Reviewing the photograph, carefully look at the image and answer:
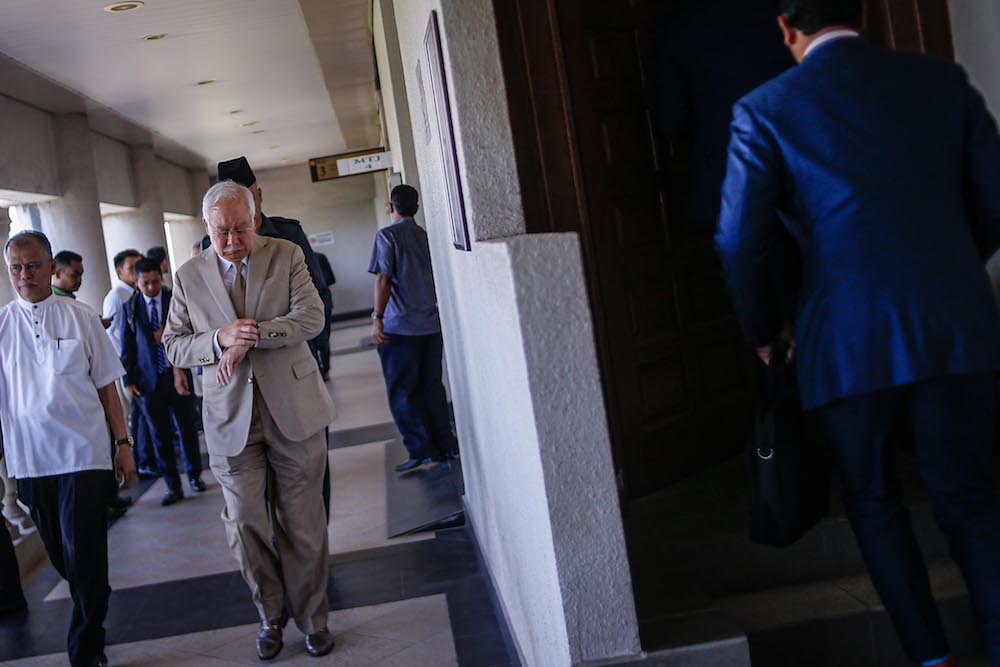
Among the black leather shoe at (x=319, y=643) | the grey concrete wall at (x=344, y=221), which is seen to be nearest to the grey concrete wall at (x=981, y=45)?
the black leather shoe at (x=319, y=643)

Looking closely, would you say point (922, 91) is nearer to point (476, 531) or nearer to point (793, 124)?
point (793, 124)

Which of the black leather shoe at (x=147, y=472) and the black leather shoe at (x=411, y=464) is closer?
the black leather shoe at (x=411, y=464)

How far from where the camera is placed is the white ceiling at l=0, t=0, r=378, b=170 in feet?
25.3

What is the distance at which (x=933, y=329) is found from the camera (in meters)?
2.07

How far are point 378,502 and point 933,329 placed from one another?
4328mm

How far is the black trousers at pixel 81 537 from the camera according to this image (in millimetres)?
3746

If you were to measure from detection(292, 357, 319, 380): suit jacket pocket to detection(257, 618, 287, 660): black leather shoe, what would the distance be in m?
0.96

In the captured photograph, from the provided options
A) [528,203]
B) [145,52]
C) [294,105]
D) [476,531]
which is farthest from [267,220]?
[294,105]

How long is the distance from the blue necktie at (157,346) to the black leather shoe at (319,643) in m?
3.62

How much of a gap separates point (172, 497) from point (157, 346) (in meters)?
1.04

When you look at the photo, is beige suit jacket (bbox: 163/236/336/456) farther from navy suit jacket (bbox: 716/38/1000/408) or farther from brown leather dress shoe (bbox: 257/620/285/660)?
navy suit jacket (bbox: 716/38/1000/408)

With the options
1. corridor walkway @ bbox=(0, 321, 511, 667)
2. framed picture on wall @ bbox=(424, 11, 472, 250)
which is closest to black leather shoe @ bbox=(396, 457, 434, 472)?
corridor walkway @ bbox=(0, 321, 511, 667)

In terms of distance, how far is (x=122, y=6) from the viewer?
7.29 meters

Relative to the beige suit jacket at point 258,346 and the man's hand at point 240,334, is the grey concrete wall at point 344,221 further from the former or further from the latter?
the man's hand at point 240,334
